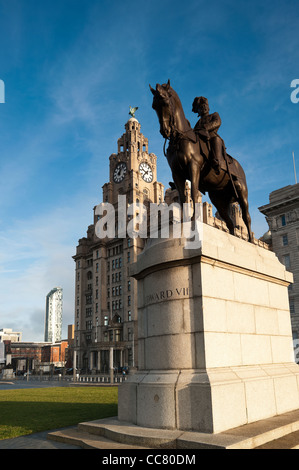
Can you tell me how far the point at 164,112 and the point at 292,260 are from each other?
5523cm

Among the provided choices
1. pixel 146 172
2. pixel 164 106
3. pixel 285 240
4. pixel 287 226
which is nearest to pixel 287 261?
pixel 285 240

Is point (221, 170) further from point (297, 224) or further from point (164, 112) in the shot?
point (297, 224)

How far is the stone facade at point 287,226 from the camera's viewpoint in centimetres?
5956

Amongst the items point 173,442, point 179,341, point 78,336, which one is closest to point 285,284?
point 179,341

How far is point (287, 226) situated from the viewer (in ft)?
203

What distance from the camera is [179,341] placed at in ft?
28.0

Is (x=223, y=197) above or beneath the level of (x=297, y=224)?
beneath

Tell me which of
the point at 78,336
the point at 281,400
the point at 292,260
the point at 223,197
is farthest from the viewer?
the point at 78,336

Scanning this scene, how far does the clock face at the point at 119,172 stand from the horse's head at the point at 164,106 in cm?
9999

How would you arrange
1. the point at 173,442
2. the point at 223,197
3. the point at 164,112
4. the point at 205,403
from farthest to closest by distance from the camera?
the point at 223,197, the point at 164,112, the point at 205,403, the point at 173,442

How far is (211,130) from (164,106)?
180 centimetres

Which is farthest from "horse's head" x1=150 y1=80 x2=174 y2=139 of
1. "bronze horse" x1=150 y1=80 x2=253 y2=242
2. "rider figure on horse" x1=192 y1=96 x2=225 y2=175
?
"rider figure on horse" x1=192 y1=96 x2=225 y2=175

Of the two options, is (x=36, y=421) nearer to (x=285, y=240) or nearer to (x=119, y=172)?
(x=285, y=240)

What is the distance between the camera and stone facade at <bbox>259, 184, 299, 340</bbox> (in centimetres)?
5956
